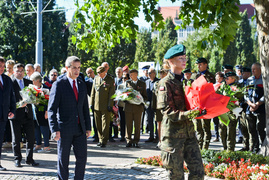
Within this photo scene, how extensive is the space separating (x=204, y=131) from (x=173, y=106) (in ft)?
17.0

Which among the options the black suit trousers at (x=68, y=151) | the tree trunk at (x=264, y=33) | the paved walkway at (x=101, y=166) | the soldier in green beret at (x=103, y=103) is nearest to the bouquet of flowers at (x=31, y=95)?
the paved walkway at (x=101, y=166)

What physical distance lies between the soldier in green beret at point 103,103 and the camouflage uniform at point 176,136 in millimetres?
6185

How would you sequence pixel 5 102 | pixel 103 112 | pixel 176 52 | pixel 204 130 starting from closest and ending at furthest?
1. pixel 176 52
2. pixel 5 102
3. pixel 204 130
4. pixel 103 112

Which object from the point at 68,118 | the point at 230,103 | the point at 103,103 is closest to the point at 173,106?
the point at 230,103

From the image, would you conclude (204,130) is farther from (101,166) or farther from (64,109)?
(64,109)

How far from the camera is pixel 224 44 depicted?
7.30 meters

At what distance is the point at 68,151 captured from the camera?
5758mm

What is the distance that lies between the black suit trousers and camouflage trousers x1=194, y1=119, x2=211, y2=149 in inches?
171

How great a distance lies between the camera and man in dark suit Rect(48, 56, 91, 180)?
222 inches

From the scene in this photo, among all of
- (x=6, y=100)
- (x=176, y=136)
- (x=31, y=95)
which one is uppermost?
(x=31, y=95)

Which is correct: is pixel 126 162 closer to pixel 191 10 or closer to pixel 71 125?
pixel 71 125

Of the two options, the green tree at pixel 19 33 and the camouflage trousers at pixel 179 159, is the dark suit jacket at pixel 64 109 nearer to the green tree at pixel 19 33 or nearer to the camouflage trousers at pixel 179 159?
the camouflage trousers at pixel 179 159

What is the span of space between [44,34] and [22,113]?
128ft

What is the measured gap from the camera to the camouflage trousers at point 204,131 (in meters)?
9.52
